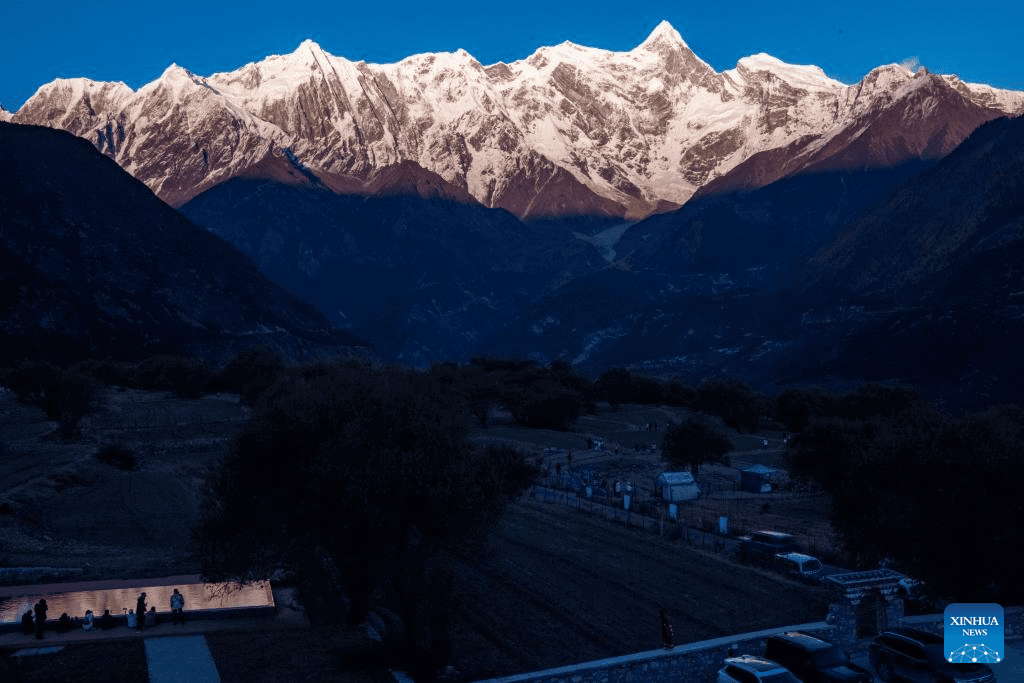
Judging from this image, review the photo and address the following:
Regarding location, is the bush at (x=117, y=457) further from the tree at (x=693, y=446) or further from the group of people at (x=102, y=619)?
the group of people at (x=102, y=619)

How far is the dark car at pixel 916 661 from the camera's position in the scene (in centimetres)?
2236

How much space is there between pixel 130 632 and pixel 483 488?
10.7m

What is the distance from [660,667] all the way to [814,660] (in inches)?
146

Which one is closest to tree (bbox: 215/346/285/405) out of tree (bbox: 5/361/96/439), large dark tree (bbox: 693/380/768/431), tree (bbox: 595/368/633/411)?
tree (bbox: 5/361/96/439)

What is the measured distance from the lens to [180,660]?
25.3 metres

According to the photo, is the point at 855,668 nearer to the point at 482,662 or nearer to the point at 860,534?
the point at 482,662

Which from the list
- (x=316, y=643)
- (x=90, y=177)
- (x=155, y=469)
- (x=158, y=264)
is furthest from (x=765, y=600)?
(x=90, y=177)

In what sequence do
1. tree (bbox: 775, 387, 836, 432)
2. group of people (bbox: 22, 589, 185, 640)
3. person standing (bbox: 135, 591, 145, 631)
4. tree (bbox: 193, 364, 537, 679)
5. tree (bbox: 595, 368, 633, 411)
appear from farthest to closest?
tree (bbox: 595, 368, 633, 411) → tree (bbox: 775, 387, 836, 432) → person standing (bbox: 135, 591, 145, 631) → group of people (bbox: 22, 589, 185, 640) → tree (bbox: 193, 364, 537, 679)

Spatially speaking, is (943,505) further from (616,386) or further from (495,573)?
(616,386)

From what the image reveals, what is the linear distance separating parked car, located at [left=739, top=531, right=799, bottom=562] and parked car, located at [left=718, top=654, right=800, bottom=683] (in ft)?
51.5

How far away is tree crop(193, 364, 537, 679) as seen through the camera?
977 inches

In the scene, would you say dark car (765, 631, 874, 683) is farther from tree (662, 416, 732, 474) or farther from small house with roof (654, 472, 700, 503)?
tree (662, 416, 732, 474)

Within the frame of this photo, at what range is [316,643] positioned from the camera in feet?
89.4

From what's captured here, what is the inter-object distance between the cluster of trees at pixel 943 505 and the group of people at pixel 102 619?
2278 cm
